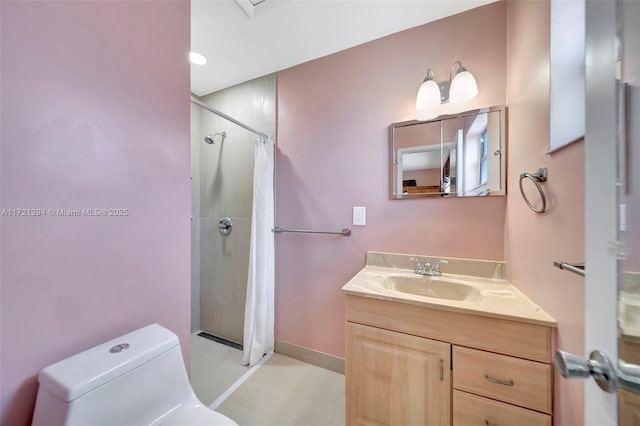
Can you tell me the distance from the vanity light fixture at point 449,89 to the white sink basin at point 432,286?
1066 millimetres

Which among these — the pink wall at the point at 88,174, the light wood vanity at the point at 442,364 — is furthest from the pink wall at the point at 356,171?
the pink wall at the point at 88,174

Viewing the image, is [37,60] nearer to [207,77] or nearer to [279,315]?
[207,77]

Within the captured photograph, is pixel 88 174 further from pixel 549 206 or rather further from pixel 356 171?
pixel 549 206

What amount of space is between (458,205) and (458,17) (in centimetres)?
116

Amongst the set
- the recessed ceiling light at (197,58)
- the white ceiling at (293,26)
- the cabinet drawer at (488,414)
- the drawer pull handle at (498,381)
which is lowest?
the cabinet drawer at (488,414)

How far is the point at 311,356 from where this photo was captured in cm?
177

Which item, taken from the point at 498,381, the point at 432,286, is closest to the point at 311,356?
the point at 432,286

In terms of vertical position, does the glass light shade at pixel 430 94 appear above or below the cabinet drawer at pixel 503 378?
above

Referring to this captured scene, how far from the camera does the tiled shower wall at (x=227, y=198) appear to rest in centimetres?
201

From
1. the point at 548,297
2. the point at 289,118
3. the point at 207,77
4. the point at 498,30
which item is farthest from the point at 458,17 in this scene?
the point at 207,77

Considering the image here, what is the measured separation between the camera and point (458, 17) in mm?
1347

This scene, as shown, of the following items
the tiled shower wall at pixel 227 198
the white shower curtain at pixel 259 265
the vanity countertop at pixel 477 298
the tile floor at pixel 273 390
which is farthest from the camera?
the tiled shower wall at pixel 227 198

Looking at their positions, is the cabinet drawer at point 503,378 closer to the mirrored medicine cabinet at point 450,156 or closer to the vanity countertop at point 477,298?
the vanity countertop at point 477,298

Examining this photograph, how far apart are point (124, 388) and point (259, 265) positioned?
3.66 feet
